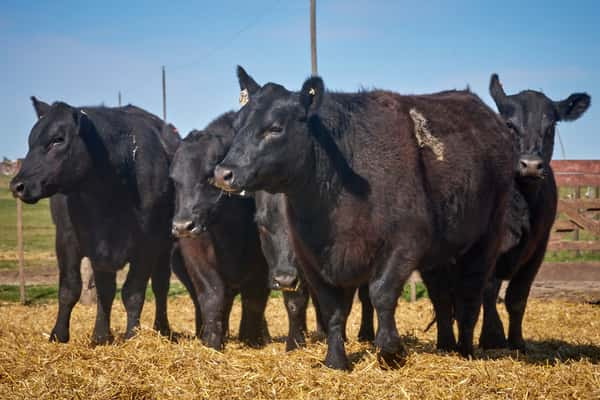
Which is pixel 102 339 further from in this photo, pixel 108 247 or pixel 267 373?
pixel 267 373

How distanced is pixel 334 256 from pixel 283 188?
0.58m

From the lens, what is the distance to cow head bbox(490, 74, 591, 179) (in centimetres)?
645

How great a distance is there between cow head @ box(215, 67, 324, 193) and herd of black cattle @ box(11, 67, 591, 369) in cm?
1

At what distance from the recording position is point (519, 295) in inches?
285

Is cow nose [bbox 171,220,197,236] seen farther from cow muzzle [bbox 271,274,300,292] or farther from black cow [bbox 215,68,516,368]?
black cow [bbox 215,68,516,368]

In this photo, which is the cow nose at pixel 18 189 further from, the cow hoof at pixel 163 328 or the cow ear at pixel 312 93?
the cow ear at pixel 312 93

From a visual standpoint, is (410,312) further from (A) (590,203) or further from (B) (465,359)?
(B) (465,359)

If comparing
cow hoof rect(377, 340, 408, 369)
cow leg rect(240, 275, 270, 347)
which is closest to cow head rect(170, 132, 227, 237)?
cow leg rect(240, 275, 270, 347)

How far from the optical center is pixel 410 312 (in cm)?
1046

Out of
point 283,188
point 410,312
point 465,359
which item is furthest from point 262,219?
point 410,312

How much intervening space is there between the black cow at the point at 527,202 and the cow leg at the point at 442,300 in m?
0.45

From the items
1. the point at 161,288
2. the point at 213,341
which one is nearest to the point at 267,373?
the point at 213,341

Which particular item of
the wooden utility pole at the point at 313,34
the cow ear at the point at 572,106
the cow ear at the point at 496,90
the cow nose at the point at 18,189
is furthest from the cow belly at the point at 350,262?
the wooden utility pole at the point at 313,34

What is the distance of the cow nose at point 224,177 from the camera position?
4.98m
